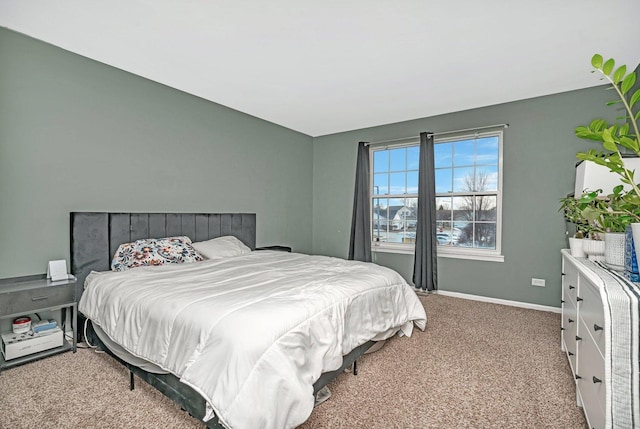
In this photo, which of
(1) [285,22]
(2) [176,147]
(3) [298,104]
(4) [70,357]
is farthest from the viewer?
(3) [298,104]

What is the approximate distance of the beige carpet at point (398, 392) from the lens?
162 centimetres

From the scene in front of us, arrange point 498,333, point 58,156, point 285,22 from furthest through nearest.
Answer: point 498,333 < point 58,156 < point 285,22

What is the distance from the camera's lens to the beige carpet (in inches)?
63.7

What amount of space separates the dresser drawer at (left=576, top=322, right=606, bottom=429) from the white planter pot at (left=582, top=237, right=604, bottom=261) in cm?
47

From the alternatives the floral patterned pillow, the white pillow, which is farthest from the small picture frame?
A: the white pillow

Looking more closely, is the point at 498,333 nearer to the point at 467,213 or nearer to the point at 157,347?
the point at 467,213

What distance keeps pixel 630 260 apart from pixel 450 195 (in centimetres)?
293

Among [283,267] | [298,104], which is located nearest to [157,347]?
[283,267]

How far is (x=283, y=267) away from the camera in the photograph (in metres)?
2.67

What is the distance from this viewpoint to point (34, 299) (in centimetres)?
218

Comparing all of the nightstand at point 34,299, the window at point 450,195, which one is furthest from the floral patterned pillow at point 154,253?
the window at point 450,195

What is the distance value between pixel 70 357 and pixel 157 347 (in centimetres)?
126

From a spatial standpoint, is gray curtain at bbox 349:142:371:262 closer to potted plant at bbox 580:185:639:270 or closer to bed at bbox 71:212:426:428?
bed at bbox 71:212:426:428

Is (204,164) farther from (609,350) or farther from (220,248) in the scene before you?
(609,350)
